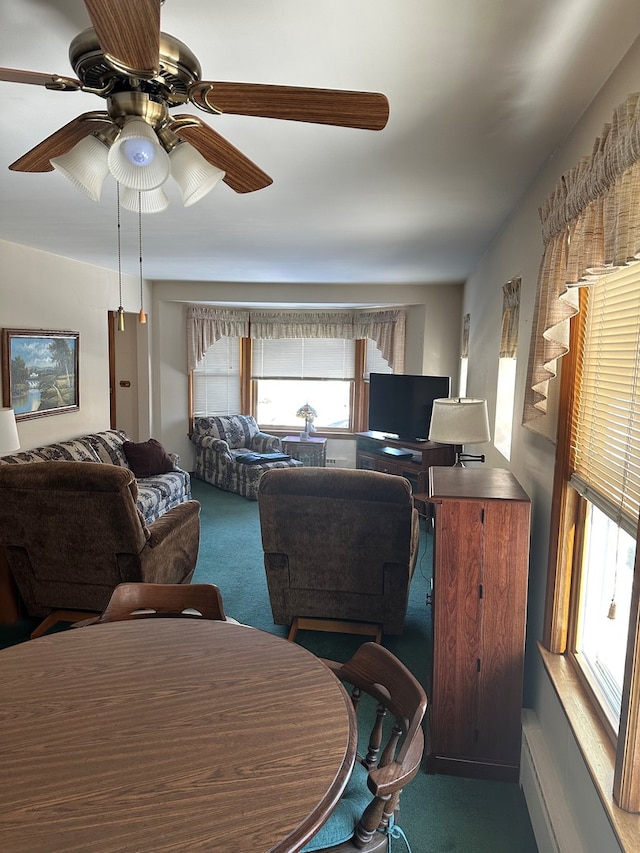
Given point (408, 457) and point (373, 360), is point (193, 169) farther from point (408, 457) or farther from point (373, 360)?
point (373, 360)

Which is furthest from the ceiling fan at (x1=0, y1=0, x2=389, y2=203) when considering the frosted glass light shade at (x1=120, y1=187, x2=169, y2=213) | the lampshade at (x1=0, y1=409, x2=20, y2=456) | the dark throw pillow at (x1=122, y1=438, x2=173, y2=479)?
the dark throw pillow at (x1=122, y1=438, x2=173, y2=479)

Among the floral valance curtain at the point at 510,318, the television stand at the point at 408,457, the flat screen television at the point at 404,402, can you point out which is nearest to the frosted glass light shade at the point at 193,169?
the floral valance curtain at the point at 510,318

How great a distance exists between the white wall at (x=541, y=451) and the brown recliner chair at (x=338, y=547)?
0.66 meters

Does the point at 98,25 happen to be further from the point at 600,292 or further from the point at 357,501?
the point at 357,501

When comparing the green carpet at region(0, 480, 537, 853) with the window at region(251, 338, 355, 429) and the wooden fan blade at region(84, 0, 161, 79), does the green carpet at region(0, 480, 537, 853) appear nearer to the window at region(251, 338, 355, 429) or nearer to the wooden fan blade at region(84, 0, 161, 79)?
the window at region(251, 338, 355, 429)

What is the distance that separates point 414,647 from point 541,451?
1.47 meters

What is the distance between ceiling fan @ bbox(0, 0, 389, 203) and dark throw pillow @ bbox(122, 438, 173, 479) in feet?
14.4

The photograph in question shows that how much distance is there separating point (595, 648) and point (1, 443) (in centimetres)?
338

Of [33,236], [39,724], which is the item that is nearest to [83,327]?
[33,236]

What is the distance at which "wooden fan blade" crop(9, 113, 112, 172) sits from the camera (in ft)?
4.54

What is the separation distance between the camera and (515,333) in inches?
122

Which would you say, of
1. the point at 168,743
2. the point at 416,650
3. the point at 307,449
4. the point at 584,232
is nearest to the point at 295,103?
the point at 584,232

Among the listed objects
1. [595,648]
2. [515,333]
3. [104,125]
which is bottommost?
[595,648]

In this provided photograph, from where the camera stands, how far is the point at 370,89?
1809mm
